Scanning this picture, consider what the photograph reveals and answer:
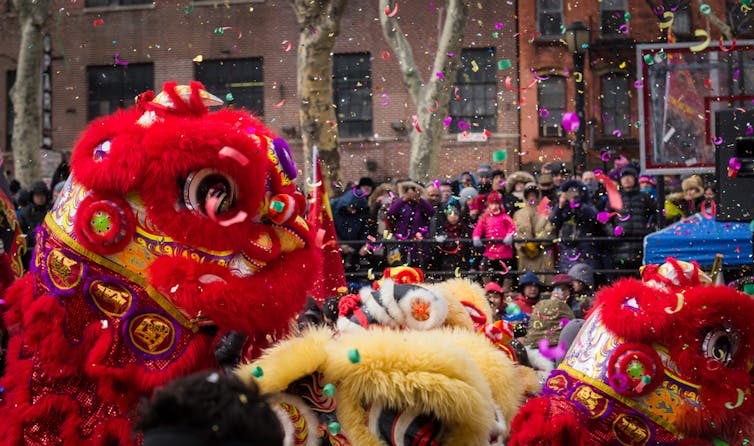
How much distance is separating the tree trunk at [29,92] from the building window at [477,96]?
8489mm

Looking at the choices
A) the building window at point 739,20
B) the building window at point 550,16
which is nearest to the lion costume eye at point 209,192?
the building window at point 739,20

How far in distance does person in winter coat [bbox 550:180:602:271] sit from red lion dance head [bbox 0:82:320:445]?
6072 millimetres

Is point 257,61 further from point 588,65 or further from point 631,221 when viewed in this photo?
point 631,221

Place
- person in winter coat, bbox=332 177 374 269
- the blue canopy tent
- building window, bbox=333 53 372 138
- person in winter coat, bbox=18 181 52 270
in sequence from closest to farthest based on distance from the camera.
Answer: the blue canopy tent → person in winter coat, bbox=18 181 52 270 → person in winter coat, bbox=332 177 374 269 → building window, bbox=333 53 372 138

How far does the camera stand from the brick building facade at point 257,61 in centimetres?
2373

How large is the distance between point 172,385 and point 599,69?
23.4m

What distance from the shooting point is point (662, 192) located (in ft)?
33.6

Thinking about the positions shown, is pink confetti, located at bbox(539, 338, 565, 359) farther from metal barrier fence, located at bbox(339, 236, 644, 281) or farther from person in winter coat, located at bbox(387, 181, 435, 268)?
person in winter coat, located at bbox(387, 181, 435, 268)

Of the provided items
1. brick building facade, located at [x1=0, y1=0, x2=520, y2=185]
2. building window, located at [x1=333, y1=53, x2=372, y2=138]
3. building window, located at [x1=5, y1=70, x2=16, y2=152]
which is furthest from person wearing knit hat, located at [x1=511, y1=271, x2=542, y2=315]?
building window, located at [x1=5, y1=70, x2=16, y2=152]

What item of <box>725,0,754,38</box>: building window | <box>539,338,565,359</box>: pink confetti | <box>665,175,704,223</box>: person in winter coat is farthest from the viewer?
<box>725,0,754,38</box>: building window

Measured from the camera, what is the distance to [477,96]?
2452 cm

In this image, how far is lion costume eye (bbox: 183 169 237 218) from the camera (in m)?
4.12

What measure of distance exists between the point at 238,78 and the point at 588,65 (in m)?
7.39

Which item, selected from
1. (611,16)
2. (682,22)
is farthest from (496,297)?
(682,22)
